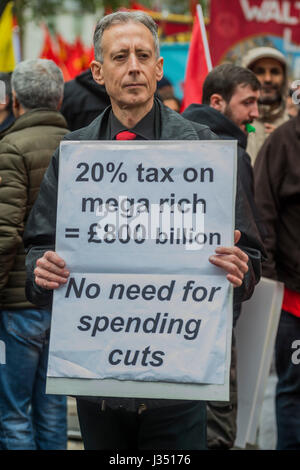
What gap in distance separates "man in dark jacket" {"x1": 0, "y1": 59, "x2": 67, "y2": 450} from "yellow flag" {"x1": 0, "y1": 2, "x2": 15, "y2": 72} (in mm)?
2484

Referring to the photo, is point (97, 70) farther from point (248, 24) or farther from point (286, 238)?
point (248, 24)

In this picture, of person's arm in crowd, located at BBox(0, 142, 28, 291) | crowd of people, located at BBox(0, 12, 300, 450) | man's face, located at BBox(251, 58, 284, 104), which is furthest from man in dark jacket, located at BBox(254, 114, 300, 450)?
man's face, located at BBox(251, 58, 284, 104)

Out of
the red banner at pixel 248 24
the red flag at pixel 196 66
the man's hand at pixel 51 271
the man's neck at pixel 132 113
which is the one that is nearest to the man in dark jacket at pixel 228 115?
the red flag at pixel 196 66

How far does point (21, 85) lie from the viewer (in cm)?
454

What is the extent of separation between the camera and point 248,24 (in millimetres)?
7656

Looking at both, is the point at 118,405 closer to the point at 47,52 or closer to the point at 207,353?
the point at 207,353

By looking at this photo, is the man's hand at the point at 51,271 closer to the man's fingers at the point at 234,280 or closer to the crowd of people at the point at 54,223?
the crowd of people at the point at 54,223

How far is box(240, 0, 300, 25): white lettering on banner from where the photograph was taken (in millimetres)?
7488

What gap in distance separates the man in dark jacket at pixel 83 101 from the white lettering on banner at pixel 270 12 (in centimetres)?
233

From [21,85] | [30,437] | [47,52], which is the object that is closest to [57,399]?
[30,437]

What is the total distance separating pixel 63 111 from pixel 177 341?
11.2 feet

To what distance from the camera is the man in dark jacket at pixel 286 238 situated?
15.2ft

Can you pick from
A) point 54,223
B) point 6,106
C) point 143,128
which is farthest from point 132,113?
point 6,106

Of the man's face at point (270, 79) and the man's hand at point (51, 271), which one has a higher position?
the man's face at point (270, 79)
